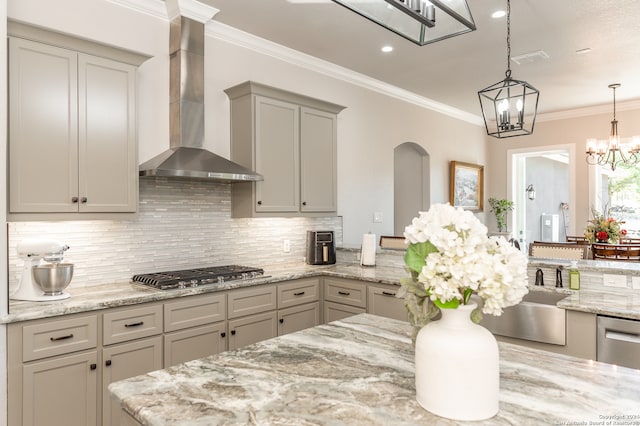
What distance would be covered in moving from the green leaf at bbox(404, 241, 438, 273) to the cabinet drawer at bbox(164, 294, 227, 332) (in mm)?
2041

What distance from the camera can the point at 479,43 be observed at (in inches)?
153

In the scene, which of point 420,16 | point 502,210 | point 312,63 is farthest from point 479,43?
point 502,210

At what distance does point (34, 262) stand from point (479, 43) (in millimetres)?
3876

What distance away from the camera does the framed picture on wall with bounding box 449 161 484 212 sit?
20.8 feet

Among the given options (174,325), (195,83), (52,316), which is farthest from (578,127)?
(52,316)

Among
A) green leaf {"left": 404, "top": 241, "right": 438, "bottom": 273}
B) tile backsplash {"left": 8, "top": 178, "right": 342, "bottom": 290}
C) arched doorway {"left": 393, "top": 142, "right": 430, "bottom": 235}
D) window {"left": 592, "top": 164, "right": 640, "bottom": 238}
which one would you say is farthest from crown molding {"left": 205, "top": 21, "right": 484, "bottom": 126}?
green leaf {"left": 404, "top": 241, "right": 438, "bottom": 273}

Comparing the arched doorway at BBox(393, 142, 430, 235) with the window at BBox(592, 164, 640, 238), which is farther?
the window at BBox(592, 164, 640, 238)

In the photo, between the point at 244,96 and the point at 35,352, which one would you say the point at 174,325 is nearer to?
the point at 35,352

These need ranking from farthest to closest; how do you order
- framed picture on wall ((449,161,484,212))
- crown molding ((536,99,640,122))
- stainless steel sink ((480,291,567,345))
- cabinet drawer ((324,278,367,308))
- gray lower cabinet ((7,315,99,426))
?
framed picture on wall ((449,161,484,212))
crown molding ((536,99,640,122))
cabinet drawer ((324,278,367,308))
stainless steel sink ((480,291,567,345))
gray lower cabinet ((7,315,99,426))

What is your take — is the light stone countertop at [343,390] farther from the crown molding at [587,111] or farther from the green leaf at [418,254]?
the crown molding at [587,111]

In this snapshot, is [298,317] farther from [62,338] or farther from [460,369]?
[460,369]

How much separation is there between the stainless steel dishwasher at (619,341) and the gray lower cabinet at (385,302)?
1248 millimetres

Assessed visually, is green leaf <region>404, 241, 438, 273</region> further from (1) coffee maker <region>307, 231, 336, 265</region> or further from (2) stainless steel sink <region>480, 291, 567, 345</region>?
(1) coffee maker <region>307, 231, 336, 265</region>

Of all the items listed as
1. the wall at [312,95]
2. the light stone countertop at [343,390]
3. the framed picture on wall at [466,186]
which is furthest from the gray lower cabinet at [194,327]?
the framed picture on wall at [466,186]
